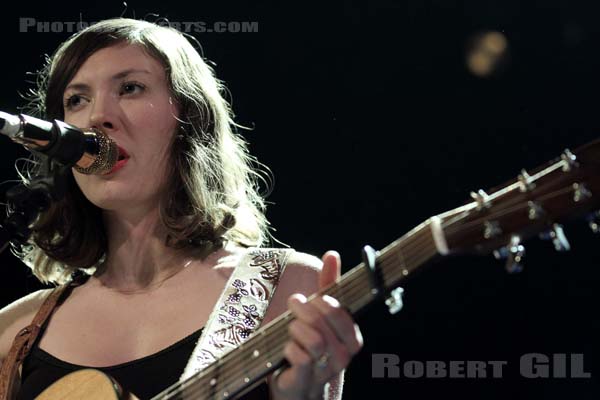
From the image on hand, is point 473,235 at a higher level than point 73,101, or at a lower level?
lower

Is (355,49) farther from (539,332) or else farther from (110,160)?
(110,160)

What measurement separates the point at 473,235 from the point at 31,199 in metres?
0.89

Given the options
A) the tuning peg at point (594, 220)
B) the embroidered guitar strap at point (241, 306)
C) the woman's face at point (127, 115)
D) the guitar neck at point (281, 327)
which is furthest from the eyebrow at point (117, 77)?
the tuning peg at point (594, 220)

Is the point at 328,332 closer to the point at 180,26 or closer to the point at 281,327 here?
the point at 281,327

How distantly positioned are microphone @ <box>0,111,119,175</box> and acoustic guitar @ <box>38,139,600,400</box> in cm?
53

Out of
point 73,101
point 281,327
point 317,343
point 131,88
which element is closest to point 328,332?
point 317,343

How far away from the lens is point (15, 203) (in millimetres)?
1779

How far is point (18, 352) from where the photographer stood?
2.29 metres

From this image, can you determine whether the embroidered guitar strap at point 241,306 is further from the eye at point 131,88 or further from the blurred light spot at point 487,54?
the blurred light spot at point 487,54

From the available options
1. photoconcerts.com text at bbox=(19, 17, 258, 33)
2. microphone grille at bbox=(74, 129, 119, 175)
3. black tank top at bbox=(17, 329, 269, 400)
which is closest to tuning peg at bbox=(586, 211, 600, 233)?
black tank top at bbox=(17, 329, 269, 400)

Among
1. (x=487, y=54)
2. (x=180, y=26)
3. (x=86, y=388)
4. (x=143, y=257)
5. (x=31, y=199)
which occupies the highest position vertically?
(x=180, y=26)

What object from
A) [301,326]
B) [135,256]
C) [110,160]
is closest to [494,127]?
[135,256]

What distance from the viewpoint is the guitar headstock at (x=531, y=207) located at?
1.35 metres

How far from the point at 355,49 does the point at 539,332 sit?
4.07 ft
